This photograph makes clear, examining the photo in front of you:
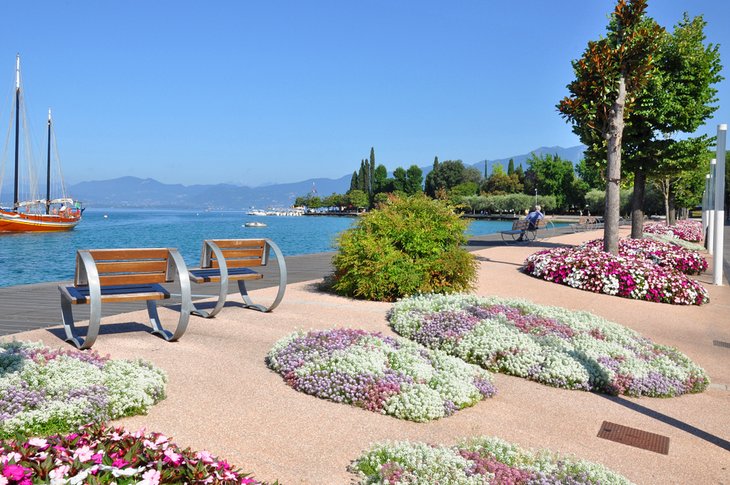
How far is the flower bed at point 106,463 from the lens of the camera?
2398 mm

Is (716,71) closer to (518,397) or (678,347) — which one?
(678,347)

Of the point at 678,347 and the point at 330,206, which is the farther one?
the point at 330,206

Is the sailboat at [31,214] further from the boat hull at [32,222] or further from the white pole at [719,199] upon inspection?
the white pole at [719,199]

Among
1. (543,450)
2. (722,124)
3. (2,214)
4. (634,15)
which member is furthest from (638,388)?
(2,214)

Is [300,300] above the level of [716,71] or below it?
below

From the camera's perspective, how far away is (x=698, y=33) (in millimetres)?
18672

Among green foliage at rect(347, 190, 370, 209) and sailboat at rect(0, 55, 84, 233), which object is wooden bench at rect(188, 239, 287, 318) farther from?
green foliage at rect(347, 190, 370, 209)

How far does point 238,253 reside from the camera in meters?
7.80

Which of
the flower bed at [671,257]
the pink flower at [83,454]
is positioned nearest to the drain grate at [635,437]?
the pink flower at [83,454]

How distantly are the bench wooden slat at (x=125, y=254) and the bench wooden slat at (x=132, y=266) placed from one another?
5 cm

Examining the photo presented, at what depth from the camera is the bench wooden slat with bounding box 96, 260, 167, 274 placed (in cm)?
593

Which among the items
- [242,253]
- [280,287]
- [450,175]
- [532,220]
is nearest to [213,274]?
[242,253]

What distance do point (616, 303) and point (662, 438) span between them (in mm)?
6094

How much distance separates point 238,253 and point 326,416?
3.95m
